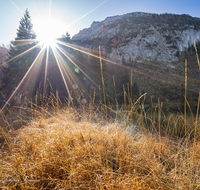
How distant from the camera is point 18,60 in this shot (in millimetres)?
10594

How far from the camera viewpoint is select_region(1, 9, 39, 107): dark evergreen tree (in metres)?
9.04

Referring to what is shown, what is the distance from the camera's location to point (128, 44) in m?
28.4

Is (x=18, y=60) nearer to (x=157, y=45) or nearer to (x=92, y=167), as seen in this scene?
(x=92, y=167)

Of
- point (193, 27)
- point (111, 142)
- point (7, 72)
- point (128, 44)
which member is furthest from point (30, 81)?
point (193, 27)

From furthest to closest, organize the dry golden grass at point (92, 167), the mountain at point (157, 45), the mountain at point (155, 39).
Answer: the mountain at point (155, 39) < the mountain at point (157, 45) < the dry golden grass at point (92, 167)

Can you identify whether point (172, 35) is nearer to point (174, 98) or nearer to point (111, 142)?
point (174, 98)

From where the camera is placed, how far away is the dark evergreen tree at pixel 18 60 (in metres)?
9.04

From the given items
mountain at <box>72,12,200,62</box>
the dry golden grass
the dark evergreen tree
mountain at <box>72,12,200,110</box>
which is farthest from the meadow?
mountain at <box>72,12,200,62</box>

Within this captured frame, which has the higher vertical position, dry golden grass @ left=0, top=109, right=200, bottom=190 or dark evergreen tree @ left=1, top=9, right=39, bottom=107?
dark evergreen tree @ left=1, top=9, right=39, bottom=107

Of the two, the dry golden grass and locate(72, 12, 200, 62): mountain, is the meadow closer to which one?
the dry golden grass

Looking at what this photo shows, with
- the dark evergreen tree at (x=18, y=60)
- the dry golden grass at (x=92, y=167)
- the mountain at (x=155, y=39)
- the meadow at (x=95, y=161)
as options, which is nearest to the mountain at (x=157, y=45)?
the mountain at (x=155, y=39)

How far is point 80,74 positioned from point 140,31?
28625mm

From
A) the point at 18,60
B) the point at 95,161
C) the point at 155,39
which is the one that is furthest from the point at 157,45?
the point at 95,161

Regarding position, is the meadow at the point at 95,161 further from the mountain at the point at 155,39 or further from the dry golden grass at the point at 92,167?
the mountain at the point at 155,39
